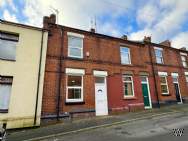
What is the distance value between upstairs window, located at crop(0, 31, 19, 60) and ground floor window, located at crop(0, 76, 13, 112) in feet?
4.42

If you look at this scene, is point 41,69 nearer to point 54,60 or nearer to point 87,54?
point 54,60

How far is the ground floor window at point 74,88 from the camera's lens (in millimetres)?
11258

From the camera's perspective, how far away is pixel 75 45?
1259 centimetres

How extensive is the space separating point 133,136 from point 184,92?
44.2ft

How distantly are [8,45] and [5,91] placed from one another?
9.50 ft

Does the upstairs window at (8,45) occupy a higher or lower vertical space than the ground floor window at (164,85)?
higher

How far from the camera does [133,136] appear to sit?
6773mm

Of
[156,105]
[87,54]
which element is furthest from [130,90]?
[87,54]

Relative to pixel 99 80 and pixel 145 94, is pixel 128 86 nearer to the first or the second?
pixel 145 94

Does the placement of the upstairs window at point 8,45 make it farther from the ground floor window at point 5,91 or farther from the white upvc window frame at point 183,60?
the white upvc window frame at point 183,60

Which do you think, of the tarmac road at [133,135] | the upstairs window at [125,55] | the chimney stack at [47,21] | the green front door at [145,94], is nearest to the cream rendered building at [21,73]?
the chimney stack at [47,21]

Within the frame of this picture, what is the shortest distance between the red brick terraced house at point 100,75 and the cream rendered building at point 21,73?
65cm

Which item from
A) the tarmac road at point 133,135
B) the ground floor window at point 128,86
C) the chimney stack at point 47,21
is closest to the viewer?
the tarmac road at point 133,135

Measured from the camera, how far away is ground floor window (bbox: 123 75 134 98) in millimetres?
13724
